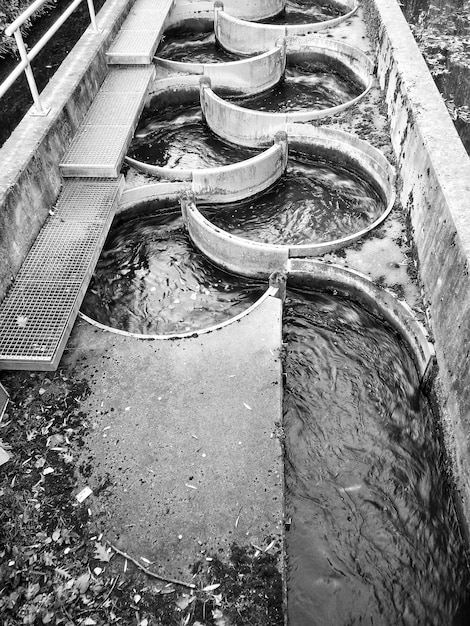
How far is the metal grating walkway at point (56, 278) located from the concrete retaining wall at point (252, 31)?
855 cm

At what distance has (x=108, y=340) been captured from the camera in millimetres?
7184

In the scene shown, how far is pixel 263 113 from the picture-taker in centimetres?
1162

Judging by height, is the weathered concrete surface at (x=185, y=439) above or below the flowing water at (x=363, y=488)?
above

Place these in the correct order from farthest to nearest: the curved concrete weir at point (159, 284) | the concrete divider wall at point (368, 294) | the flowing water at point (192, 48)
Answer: the flowing water at point (192, 48)
the curved concrete weir at point (159, 284)
the concrete divider wall at point (368, 294)

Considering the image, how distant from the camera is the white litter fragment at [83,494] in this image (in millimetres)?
5637

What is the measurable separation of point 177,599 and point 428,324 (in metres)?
4.97

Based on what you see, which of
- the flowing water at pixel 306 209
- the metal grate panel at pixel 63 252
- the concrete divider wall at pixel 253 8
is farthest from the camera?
the concrete divider wall at pixel 253 8

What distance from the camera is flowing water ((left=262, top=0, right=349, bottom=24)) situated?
1691 cm

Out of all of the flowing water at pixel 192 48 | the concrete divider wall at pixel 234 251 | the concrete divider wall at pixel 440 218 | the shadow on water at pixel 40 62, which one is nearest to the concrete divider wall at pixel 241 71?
the flowing water at pixel 192 48

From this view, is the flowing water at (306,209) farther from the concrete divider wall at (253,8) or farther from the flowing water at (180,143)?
the concrete divider wall at (253,8)

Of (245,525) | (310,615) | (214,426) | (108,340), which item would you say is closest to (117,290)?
(108,340)

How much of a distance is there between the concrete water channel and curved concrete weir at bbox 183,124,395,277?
0.04 metres

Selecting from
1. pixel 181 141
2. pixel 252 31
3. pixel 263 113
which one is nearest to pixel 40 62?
pixel 181 141

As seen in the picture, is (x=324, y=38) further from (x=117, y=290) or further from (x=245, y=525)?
(x=245, y=525)
